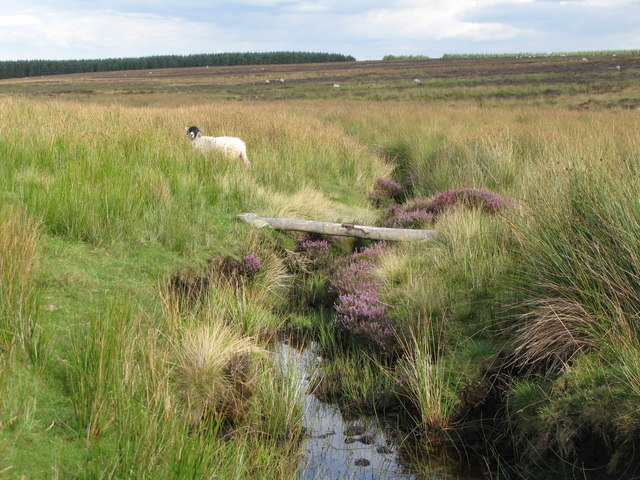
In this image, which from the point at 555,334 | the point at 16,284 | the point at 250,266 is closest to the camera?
the point at 16,284

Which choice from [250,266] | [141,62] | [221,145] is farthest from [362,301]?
[141,62]

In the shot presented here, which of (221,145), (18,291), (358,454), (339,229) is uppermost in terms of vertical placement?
(221,145)

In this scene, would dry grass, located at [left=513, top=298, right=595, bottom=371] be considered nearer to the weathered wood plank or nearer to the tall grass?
the weathered wood plank

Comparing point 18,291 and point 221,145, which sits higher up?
point 221,145

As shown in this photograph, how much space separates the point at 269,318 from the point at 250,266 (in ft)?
2.90

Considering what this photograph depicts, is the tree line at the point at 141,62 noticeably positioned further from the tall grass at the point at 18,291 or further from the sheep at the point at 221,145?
the tall grass at the point at 18,291

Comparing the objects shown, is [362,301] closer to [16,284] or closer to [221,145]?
[16,284]

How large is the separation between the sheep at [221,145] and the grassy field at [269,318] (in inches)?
37.9

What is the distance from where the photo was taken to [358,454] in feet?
13.7

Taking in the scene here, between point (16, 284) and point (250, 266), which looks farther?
point (250, 266)

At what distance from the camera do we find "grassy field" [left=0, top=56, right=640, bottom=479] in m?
3.43

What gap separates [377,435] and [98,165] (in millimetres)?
5290

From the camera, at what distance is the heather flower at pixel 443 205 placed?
799 centimetres

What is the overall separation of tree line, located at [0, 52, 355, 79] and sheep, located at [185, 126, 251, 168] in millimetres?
108158
